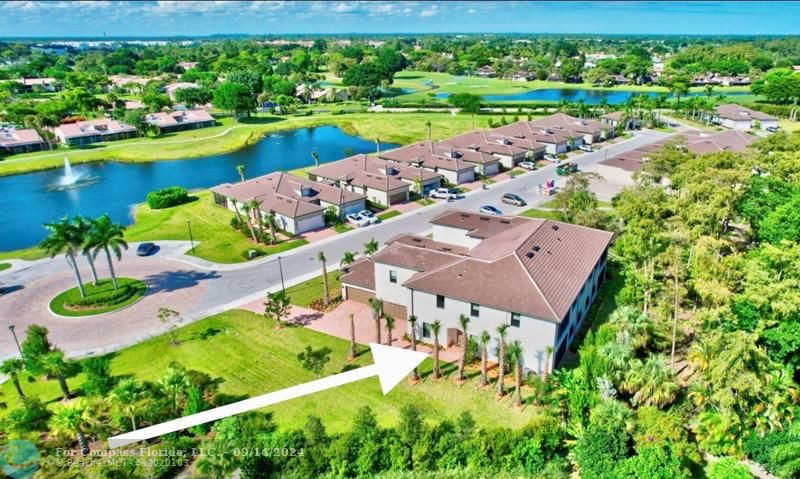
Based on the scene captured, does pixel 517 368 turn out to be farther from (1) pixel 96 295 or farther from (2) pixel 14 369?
(1) pixel 96 295

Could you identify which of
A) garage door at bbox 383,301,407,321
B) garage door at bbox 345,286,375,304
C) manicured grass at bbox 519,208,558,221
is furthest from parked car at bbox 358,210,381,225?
garage door at bbox 383,301,407,321

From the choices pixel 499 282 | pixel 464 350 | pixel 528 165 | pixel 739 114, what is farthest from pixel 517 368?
pixel 739 114

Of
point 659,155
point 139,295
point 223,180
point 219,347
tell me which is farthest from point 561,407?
point 223,180

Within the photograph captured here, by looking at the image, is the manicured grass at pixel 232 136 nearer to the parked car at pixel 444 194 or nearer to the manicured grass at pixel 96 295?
the parked car at pixel 444 194

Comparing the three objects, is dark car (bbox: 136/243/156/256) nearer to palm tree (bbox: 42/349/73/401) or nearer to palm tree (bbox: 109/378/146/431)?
palm tree (bbox: 42/349/73/401)

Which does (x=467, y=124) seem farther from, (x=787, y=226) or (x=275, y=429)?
(x=275, y=429)

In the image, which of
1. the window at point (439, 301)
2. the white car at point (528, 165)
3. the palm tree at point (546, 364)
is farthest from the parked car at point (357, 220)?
the white car at point (528, 165)

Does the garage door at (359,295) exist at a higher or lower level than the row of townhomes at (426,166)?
lower

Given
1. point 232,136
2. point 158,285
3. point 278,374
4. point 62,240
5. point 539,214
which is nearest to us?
point 278,374
